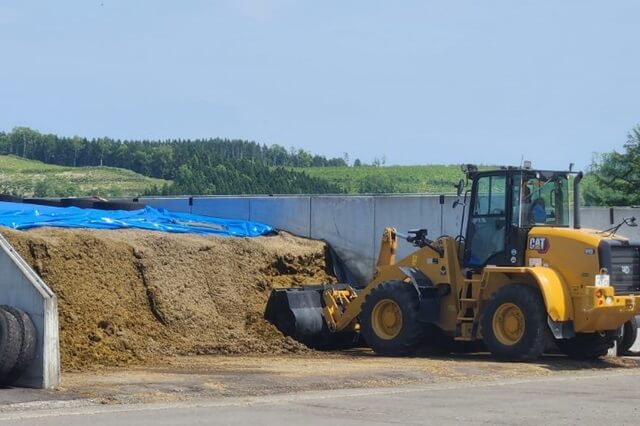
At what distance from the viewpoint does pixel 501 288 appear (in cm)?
1933

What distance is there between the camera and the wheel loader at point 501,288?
61.9 ft

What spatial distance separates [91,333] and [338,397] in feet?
17.5

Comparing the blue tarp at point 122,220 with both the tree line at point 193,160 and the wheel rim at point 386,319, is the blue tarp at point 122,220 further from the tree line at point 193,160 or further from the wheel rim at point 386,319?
the tree line at point 193,160

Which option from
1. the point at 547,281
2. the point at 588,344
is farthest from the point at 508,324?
the point at 588,344

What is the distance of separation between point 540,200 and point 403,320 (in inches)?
124

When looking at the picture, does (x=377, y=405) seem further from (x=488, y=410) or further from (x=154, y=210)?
(x=154, y=210)

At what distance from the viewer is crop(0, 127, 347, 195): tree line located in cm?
5022

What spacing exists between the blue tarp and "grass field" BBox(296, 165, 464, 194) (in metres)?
38.9

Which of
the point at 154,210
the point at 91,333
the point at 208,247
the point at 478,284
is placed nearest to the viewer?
the point at 91,333

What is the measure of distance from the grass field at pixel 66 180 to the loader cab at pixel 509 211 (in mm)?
49989

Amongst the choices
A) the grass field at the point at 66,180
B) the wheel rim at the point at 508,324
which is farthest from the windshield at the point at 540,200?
the grass field at the point at 66,180

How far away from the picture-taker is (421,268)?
826 inches

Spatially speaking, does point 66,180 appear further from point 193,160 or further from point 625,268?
point 625,268

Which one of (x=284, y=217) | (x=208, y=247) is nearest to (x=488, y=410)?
(x=208, y=247)
